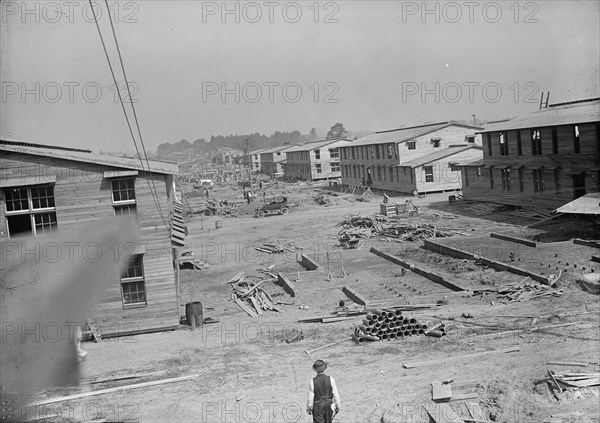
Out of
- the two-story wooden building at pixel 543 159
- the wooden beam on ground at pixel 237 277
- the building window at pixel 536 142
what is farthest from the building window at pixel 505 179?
the wooden beam on ground at pixel 237 277

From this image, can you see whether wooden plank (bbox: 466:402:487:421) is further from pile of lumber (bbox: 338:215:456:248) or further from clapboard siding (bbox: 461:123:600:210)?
clapboard siding (bbox: 461:123:600:210)

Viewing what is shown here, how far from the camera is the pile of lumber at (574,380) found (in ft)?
44.1

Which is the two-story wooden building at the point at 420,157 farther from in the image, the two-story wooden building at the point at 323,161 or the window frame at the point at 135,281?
the window frame at the point at 135,281

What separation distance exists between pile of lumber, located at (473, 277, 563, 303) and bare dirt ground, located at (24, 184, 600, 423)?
1.34 feet

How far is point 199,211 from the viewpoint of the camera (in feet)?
206

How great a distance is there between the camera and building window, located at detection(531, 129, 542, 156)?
40.4 meters

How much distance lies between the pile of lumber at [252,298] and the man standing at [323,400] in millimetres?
12298

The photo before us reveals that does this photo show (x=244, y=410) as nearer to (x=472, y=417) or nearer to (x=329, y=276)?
(x=472, y=417)

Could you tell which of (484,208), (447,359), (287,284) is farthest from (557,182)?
(447,359)

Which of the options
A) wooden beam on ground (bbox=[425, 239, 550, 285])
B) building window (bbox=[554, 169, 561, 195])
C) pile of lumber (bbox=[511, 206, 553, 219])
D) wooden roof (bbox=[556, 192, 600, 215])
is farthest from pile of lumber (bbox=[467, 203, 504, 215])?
wooden roof (bbox=[556, 192, 600, 215])

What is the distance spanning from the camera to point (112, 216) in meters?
21.3

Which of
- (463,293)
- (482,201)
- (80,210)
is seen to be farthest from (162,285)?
(482,201)

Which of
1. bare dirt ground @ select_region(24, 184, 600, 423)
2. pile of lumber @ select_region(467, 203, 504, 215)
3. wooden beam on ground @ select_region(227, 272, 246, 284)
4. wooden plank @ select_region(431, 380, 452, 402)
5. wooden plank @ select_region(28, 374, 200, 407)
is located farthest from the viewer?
pile of lumber @ select_region(467, 203, 504, 215)

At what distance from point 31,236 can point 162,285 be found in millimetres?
4715
